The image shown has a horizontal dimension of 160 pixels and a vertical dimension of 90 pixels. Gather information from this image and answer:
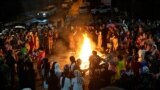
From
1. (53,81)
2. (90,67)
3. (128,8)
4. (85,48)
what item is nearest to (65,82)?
(53,81)

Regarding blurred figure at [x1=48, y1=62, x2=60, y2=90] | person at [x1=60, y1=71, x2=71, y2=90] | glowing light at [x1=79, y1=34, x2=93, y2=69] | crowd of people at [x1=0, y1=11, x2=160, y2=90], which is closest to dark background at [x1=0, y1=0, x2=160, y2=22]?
glowing light at [x1=79, y1=34, x2=93, y2=69]

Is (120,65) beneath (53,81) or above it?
above

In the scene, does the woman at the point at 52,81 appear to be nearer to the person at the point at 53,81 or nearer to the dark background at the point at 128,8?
the person at the point at 53,81

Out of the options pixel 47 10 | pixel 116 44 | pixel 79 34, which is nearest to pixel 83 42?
pixel 79 34

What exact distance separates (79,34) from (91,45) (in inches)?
41.2

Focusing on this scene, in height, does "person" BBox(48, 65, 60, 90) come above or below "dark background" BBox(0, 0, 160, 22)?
below

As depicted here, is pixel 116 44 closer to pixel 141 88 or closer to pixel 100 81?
pixel 100 81

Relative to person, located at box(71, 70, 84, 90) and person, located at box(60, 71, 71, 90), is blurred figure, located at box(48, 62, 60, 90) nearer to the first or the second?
person, located at box(60, 71, 71, 90)

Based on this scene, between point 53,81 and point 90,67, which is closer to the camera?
point 53,81

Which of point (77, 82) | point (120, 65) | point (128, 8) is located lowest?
point (77, 82)

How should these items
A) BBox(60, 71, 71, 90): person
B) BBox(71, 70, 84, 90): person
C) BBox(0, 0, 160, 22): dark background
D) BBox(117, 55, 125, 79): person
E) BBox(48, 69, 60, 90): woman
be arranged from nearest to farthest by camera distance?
BBox(60, 71, 71, 90): person, BBox(71, 70, 84, 90): person, BBox(48, 69, 60, 90): woman, BBox(117, 55, 125, 79): person, BBox(0, 0, 160, 22): dark background

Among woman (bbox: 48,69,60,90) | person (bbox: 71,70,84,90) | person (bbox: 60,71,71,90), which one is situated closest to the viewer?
person (bbox: 60,71,71,90)

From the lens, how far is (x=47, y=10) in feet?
165

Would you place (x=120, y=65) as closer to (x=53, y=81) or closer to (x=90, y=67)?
(x=90, y=67)
